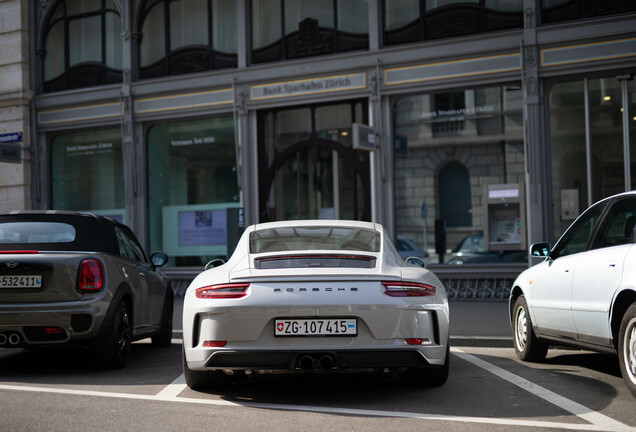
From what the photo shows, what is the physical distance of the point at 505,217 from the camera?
15398 mm

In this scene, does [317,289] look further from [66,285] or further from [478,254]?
[478,254]

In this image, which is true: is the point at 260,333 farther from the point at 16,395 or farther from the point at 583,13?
the point at 583,13

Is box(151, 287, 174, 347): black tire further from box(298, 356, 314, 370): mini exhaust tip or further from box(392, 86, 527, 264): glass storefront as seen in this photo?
box(392, 86, 527, 264): glass storefront

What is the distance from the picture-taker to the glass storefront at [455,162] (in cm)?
1546

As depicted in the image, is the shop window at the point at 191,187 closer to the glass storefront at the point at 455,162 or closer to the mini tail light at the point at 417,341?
the glass storefront at the point at 455,162

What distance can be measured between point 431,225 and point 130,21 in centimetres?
861

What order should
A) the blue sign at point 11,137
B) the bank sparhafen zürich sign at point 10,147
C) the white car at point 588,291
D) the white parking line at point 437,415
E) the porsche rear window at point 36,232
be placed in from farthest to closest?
the blue sign at point 11,137, the bank sparhafen zürich sign at point 10,147, the porsche rear window at point 36,232, the white car at point 588,291, the white parking line at point 437,415

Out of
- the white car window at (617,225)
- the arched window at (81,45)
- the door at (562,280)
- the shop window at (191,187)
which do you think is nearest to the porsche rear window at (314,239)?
the door at (562,280)

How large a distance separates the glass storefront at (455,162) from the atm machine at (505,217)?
0.09 metres

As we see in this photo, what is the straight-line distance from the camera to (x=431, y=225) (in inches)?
634

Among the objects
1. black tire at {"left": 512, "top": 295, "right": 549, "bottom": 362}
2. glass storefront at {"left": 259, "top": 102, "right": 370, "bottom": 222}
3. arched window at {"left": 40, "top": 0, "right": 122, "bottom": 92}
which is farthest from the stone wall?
black tire at {"left": 512, "top": 295, "right": 549, "bottom": 362}

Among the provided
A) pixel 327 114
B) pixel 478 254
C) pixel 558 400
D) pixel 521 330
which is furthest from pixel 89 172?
pixel 558 400

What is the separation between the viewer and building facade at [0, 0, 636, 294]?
1494cm

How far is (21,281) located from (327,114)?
10592 mm
